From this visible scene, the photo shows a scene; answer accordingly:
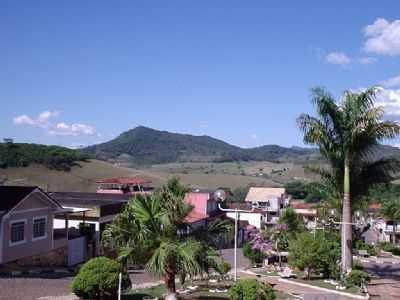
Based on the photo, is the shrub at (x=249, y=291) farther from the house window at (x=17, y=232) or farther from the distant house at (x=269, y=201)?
the distant house at (x=269, y=201)

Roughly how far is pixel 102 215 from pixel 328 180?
14567 millimetres

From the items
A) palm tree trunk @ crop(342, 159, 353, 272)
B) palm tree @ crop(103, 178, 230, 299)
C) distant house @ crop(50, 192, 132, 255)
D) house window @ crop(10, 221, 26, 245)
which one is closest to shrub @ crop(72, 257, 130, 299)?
palm tree @ crop(103, 178, 230, 299)

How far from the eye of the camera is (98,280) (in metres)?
17.8

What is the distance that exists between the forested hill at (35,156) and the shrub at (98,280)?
9606cm

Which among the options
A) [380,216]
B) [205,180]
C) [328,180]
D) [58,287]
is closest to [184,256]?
[58,287]

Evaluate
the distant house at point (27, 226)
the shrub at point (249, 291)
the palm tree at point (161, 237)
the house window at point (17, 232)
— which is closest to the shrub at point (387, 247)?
the distant house at point (27, 226)

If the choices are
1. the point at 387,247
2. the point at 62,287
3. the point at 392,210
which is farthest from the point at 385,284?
the point at 392,210

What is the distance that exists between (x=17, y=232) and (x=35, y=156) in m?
94.1

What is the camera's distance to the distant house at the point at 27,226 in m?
27.4

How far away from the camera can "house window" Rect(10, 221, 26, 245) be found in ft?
91.6

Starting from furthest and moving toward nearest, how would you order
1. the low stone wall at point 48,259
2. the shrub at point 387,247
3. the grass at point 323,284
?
the shrub at point 387,247, the low stone wall at point 48,259, the grass at point 323,284

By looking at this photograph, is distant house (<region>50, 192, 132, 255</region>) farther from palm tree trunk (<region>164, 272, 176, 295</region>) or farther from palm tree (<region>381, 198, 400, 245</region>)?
palm tree (<region>381, 198, 400, 245</region>)

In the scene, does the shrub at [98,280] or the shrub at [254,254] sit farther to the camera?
the shrub at [254,254]

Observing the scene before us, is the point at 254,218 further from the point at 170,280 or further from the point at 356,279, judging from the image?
the point at 170,280
